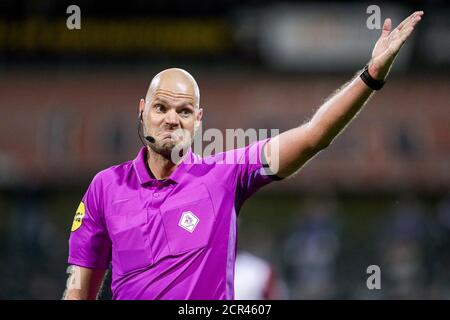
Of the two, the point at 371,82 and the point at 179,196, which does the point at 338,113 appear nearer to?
the point at 371,82

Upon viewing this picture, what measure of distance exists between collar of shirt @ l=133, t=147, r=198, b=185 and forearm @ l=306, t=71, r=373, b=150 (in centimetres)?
59

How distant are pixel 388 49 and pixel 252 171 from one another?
2.36 ft

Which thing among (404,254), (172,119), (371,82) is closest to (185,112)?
(172,119)

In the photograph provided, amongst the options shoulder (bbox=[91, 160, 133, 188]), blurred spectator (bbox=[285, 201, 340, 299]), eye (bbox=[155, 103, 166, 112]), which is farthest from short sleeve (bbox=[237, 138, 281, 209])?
blurred spectator (bbox=[285, 201, 340, 299])

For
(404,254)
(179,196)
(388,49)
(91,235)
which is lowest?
(404,254)

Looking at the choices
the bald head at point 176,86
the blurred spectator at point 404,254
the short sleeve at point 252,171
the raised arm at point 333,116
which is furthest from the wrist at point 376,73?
the blurred spectator at point 404,254

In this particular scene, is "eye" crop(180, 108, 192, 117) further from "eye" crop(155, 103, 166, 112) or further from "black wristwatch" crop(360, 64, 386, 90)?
"black wristwatch" crop(360, 64, 386, 90)

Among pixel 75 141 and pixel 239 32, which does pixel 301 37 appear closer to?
pixel 239 32

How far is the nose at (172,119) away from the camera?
12.2ft

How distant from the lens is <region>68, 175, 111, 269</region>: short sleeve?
388cm

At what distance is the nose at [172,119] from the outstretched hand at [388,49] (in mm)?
787

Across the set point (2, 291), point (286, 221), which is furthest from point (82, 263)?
point (286, 221)

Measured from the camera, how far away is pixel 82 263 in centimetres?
394

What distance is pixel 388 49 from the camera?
3.48 meters
